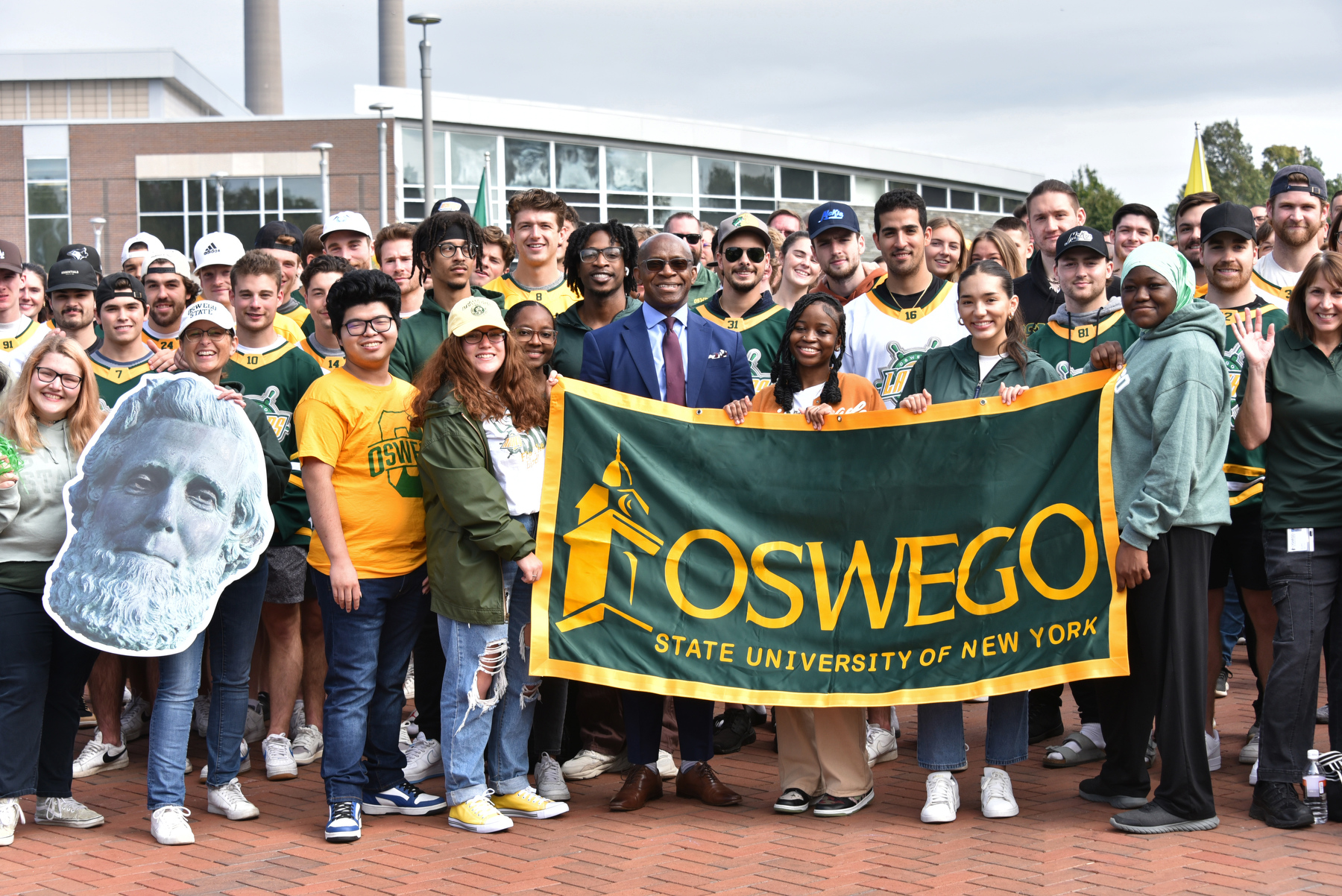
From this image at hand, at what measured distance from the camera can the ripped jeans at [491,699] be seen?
5957mm

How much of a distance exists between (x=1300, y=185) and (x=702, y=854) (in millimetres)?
5294

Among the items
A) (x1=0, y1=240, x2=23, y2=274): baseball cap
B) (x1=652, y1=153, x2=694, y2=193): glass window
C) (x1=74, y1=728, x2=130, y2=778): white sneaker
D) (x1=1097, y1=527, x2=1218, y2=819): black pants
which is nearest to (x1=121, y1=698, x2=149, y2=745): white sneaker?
(x1=74, y1=728, x2=130, y2=778): white sneaker

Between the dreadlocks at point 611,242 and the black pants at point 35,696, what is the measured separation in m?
2.98

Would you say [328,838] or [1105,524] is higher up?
[1105,524]

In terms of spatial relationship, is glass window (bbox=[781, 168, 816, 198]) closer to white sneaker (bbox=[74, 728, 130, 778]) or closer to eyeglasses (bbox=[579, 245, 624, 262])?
eyeglasses (bbox=[579, 245, 624, 262])

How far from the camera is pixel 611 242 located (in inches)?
277

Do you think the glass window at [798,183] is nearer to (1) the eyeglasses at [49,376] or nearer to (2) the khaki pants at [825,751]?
(2) the khaki pants at [825,751]

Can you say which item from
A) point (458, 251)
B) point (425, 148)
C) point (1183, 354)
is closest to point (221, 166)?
point (425, 148)

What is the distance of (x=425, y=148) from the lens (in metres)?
29.4

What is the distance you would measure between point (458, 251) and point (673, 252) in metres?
1.33

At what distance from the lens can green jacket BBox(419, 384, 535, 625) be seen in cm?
580

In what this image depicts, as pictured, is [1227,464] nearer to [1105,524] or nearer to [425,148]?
[1105,524]

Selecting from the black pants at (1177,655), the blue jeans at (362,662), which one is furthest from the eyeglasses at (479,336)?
the black pants at (1177,655)

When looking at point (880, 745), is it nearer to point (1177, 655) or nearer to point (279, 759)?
point (1177, 655)
